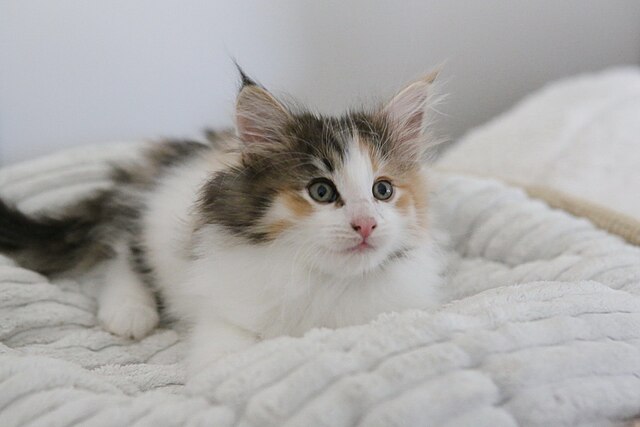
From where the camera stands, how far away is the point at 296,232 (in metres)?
1.25

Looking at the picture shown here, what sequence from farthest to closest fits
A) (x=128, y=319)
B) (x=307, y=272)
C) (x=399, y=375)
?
(x=128, y=319) < (x=307, y=272) < (x=399, y=375)

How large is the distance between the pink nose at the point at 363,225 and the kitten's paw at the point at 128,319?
66 cm

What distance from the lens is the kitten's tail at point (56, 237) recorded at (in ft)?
5.62

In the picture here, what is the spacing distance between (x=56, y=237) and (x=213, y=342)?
70 cm

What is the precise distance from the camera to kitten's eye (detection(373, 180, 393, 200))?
4.35 feet

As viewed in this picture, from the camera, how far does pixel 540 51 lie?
3.21 meters

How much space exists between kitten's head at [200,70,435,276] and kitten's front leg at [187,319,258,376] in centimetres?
20

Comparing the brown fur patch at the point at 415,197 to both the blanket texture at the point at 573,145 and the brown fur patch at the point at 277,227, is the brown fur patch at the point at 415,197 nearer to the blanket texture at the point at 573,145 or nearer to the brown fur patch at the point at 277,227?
the brown fur patch at the point at 277,227

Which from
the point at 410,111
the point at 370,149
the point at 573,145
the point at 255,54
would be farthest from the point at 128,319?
the point at 573,145

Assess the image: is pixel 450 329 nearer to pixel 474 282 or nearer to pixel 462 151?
pixel 474 282

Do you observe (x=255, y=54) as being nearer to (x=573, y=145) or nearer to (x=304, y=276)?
(x=573, y=145)

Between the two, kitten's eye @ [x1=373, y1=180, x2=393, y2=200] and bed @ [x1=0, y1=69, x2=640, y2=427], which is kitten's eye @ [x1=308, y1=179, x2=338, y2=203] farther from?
bed @ [x1=0, y1=69, x2=640, y2=427]

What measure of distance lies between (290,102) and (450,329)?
67 centimetres

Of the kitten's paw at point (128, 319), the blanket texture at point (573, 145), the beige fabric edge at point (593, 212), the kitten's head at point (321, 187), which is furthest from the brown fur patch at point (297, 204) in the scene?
the blanket texture at point (573, 145)
